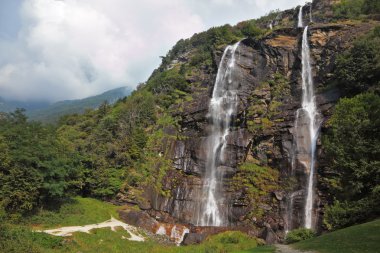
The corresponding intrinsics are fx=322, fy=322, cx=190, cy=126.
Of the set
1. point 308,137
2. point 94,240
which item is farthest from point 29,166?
point 308,137

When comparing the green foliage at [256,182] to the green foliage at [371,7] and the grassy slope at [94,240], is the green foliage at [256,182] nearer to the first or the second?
the grassy slope at [94,240]

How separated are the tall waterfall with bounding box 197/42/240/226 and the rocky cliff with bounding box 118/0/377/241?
2.86 feet

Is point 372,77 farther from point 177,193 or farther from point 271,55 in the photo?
point 177,193

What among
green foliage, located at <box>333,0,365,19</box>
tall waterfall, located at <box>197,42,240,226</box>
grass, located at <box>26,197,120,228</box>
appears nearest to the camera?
grass, located at <box>26,197,120,228</box>

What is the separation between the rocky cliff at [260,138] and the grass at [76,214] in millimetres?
5034

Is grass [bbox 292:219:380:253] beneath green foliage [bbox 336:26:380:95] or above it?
beneath

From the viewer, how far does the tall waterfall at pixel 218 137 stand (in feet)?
131

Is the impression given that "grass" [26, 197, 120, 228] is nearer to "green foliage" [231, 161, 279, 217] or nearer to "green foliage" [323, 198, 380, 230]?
"green foliage" [231, 161, 279, 217]

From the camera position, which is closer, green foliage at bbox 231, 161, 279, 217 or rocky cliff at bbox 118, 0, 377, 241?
rocky cliff at bbox 118, 0, 377, 241

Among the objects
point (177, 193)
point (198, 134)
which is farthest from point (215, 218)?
point (198, 134)

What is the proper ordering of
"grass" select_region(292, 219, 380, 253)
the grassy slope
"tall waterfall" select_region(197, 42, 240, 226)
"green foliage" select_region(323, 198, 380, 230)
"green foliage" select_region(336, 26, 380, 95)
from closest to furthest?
"grass" select_region(292, 219, 380, 253), "green foliage" select_region(323, 198, 380, 230), the grassy slope, "green foliage" select_region(336, 26, 380, 95), "tall waterfall" select_region(197, 42, 240, 226)

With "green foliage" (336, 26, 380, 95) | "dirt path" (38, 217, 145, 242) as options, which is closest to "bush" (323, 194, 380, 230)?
"green foliage" (336, 26, 380, 95)

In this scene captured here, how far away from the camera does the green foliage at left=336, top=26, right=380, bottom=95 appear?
38.0 metres

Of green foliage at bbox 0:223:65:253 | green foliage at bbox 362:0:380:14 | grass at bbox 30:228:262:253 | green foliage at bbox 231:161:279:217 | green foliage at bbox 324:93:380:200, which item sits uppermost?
green foliage at bbox 362:0:380:14
